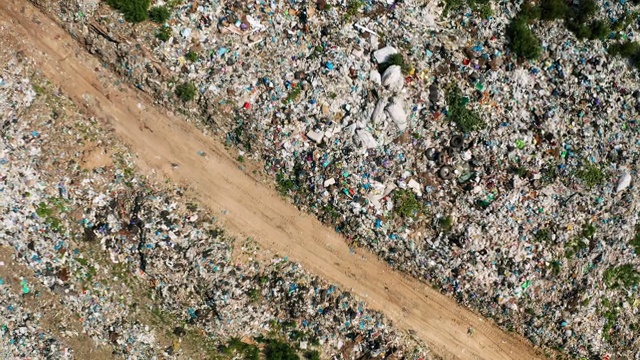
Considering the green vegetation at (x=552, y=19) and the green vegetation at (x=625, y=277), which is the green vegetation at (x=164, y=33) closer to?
the green vegetation at (x=552, y=19)

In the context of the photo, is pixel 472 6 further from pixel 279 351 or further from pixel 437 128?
pixel 279 351

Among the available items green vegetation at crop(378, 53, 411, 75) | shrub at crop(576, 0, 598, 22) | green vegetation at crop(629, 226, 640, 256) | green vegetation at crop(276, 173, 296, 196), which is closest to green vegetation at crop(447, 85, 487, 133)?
green vegetation at crop(378, 53, 411, 75)

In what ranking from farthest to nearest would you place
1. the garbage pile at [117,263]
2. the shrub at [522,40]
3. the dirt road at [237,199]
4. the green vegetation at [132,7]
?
the shrub at [522,40], the dirt road at [237,199], the garbage pile at [117,263], the green vegetation at [132,7]

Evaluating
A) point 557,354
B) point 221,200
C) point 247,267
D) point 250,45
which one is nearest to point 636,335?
point 557,354

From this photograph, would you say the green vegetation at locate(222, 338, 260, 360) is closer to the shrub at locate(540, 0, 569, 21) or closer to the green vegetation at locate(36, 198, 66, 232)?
the green vegetation at locate(36, 198, 66, 232)

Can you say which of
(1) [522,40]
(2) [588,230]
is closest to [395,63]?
(1) [522,40]

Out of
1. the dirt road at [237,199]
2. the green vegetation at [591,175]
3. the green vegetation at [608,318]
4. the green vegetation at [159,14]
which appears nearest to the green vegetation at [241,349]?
the dirt road at [237,199]
